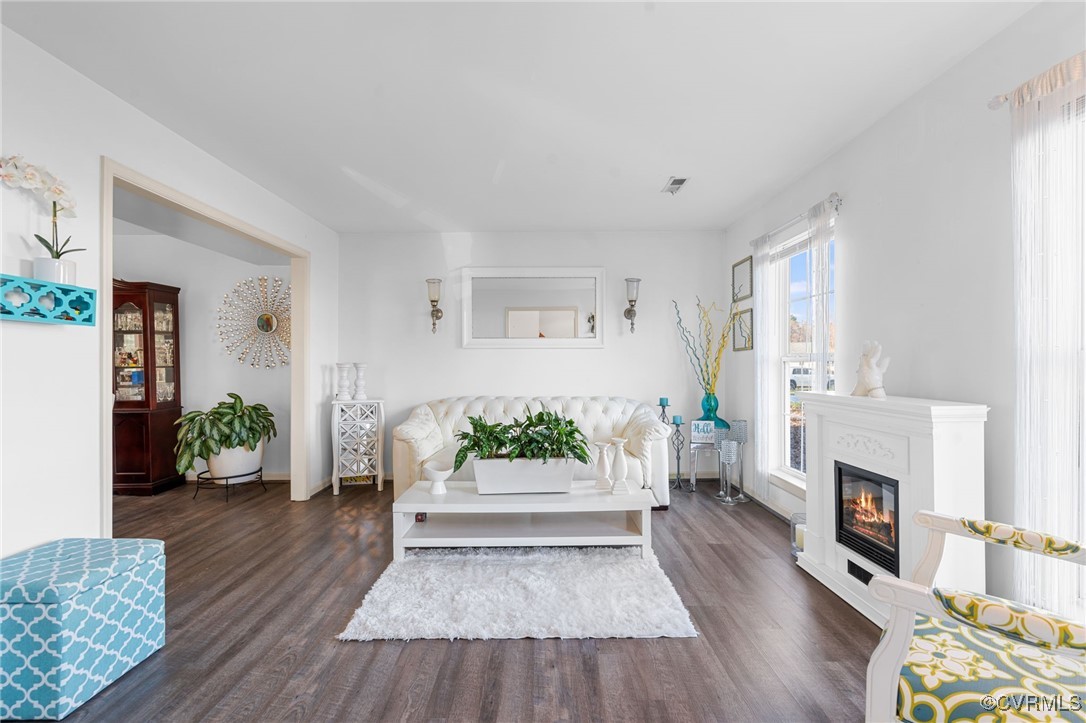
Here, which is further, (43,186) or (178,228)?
(178,228)

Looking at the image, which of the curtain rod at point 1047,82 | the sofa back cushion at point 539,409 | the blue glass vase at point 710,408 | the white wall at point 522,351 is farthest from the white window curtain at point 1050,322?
the white wall at point 522,351

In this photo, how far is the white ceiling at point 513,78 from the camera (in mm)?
1933

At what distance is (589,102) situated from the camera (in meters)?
2.57

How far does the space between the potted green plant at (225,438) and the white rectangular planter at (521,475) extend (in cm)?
285

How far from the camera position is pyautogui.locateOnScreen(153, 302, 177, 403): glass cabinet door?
495cm

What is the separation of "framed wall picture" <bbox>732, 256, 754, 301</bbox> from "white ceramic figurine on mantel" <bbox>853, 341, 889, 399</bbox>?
1.96 meters

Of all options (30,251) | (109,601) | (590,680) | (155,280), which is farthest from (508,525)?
(155,280)

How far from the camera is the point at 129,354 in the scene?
193 inches

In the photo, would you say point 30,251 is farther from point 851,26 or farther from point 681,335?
point 681,335

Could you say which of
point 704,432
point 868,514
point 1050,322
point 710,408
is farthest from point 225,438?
point 1050,322

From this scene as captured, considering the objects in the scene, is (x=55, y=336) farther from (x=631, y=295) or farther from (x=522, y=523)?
(x=631, y=295)

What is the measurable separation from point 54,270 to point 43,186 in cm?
34

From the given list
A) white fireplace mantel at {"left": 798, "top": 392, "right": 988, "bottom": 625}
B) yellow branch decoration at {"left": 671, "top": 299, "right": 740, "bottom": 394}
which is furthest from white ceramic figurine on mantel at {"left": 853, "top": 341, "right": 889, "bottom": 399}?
yellow branch decoration at {"left": 671, "top": 299, "right": 740, "bottom": 394}

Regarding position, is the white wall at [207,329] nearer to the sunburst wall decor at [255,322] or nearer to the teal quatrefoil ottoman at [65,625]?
the sunburst wall decor at [255,322]
